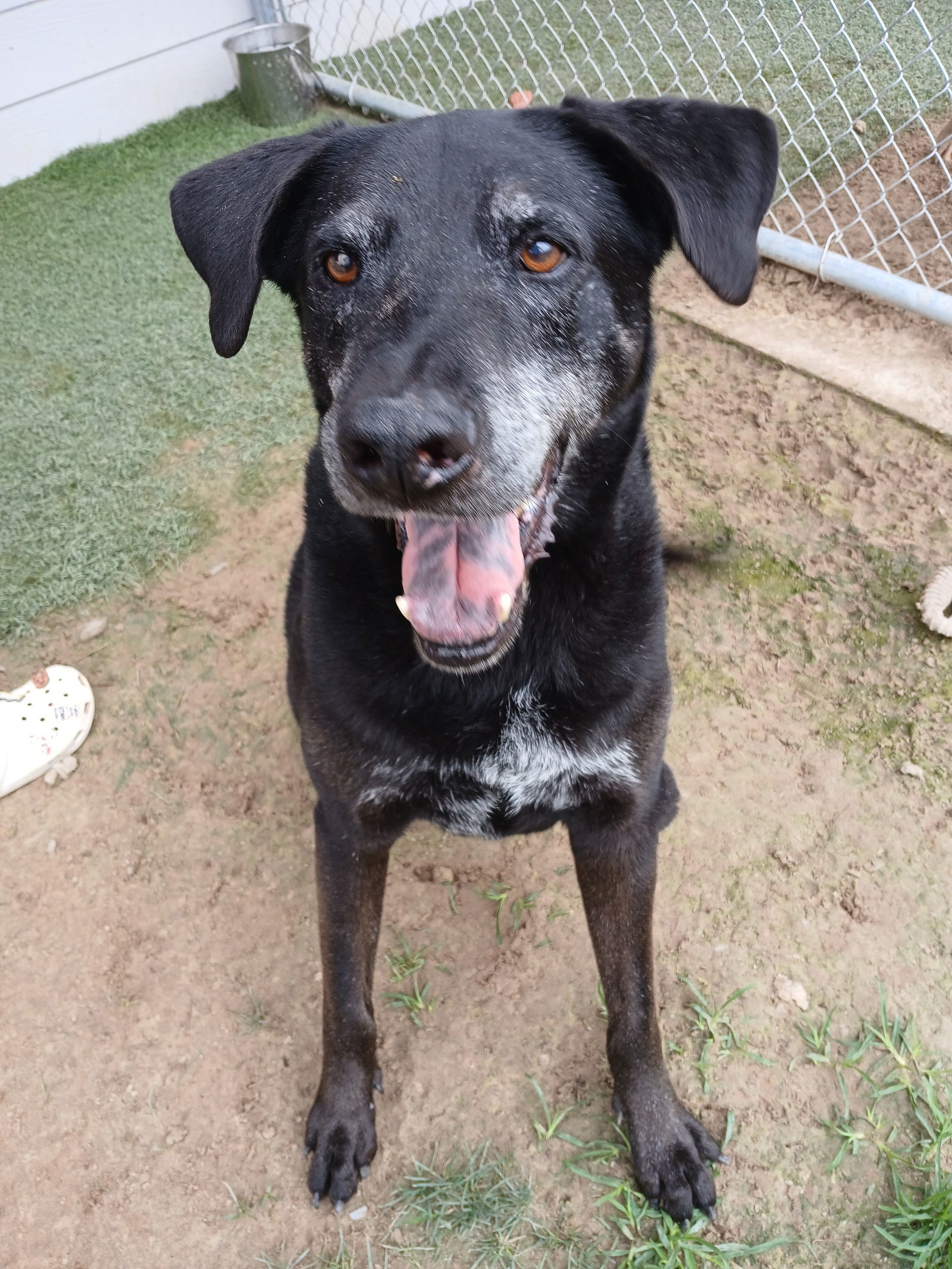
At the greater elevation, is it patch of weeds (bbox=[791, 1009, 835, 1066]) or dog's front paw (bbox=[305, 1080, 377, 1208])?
dog's front paw (bbox=[305, 1080, 377, 1208])

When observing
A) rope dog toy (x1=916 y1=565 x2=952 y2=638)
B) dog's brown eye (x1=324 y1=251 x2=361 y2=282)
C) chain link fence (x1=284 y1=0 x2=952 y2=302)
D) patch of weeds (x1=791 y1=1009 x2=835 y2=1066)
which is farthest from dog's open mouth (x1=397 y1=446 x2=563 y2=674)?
chain link fence (x1=284 y1=0 x2=952 y2=302)

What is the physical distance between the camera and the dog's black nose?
1.27 metres

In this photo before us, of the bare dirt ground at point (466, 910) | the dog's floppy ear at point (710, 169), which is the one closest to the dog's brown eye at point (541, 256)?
the dog's floppy ear at point (710, 169)

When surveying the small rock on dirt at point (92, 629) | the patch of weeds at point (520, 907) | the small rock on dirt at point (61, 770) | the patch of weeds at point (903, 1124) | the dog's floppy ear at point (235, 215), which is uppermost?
the dog's floppy ear at point (235, 215)

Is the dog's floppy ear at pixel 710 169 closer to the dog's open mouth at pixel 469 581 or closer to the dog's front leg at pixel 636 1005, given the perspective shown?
the dog's open mouth at pixel 469 581

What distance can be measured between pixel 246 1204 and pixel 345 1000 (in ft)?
1.47

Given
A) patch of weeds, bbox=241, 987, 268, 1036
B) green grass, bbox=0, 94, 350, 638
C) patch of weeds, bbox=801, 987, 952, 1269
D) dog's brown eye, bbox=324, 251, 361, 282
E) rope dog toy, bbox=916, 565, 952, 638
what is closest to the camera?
dog's brown eye, bbox=324, 251, 361, 282

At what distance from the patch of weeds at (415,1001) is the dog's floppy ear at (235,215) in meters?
1.47

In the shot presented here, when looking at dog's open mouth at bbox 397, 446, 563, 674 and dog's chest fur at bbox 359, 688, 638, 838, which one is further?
dog's chest fur at bbox 359, 688, 638, 838

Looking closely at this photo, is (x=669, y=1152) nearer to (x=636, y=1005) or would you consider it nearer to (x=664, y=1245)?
(x=664, y=1245)

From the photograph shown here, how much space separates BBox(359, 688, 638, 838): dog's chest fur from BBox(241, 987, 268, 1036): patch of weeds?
735 millimetres

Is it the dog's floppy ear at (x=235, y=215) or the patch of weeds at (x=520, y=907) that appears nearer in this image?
the dog's floppy ear at (x=235, y=215)

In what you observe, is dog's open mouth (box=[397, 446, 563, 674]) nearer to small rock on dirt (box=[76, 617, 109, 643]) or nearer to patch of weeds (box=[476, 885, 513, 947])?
patch of weeds (box=[476, 885, 513, 947])

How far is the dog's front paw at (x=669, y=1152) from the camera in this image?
181 cm
